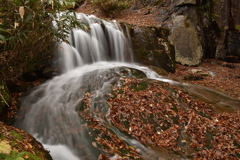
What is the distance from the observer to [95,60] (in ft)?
26.7

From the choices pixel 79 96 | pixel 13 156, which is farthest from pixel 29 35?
pixel 13 156

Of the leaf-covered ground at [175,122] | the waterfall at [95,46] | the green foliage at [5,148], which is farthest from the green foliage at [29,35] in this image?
the waterfall at [95,46]

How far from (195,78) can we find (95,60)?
5.41 meters

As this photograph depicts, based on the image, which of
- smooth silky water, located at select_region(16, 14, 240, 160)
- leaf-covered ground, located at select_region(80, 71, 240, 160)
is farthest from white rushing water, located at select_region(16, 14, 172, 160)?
leaf-covered ground, located at select_region(80, 71, 240, 160)

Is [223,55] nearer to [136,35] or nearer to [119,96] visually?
[136,35]

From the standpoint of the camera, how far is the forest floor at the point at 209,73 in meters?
7.67

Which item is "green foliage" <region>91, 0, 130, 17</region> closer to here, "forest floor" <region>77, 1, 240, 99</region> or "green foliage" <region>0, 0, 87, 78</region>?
"forest floor" <region>77, 1, 240, 99</region>

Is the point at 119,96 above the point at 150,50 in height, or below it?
below

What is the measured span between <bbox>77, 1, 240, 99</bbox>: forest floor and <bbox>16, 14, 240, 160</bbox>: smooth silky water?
5.75 ft

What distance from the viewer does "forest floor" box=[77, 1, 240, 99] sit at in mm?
7666

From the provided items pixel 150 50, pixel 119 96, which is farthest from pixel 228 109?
pixel 150 50

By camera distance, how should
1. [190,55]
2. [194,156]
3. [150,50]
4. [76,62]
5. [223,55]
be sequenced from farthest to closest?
1. [223,55]
2. [190,55]
3. [150,50]
4. [76,62]
5. [194,156]

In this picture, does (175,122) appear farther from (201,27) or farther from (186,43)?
(201,27)

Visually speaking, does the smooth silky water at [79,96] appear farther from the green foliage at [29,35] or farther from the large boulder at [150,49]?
the green foliage at [29,35]
